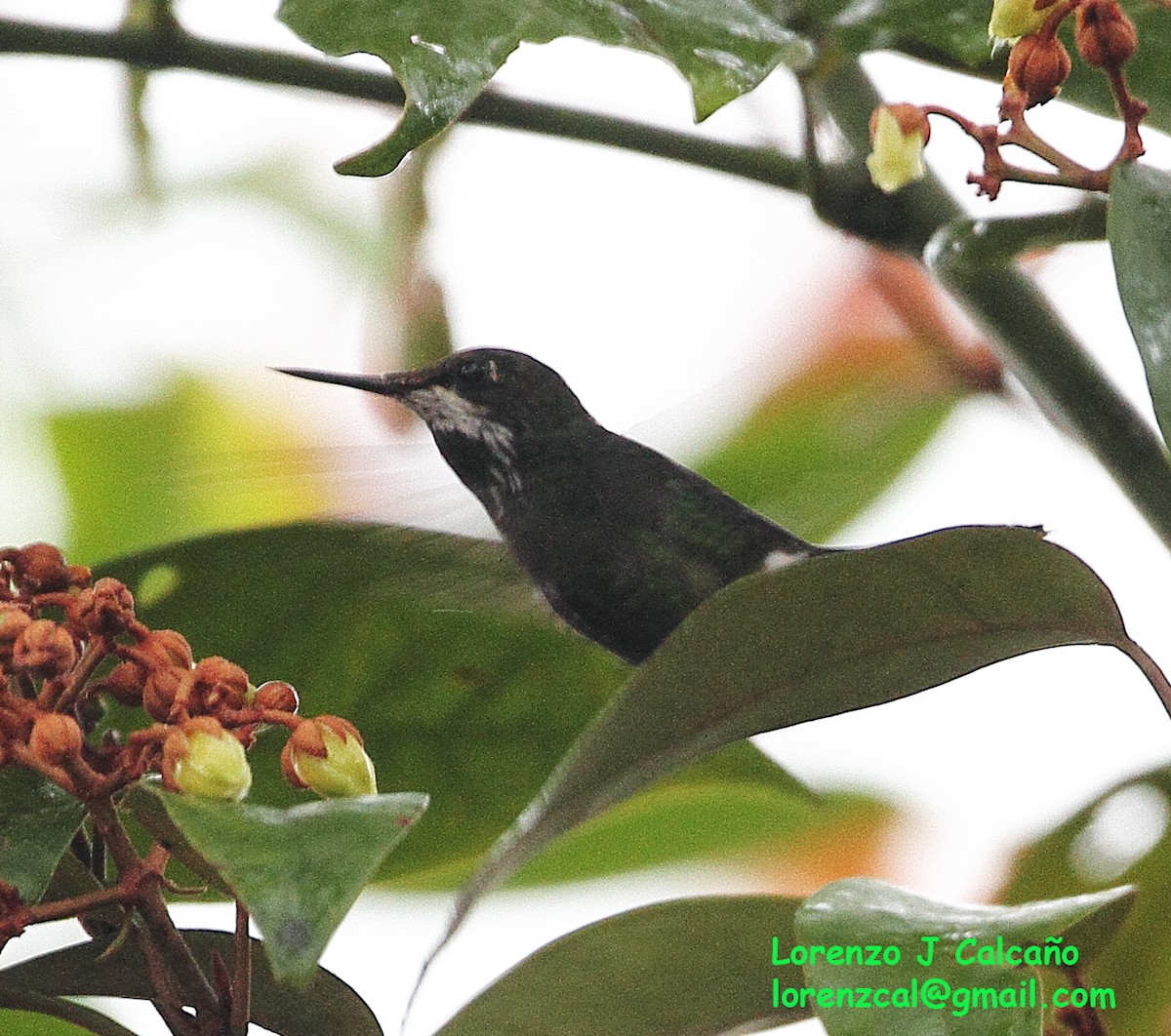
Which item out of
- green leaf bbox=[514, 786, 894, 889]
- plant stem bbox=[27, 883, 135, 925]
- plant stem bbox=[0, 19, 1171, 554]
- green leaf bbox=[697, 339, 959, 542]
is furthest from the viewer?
green leaf bbox=[514, 786, 894, 889]

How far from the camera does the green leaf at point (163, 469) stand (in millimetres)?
1259

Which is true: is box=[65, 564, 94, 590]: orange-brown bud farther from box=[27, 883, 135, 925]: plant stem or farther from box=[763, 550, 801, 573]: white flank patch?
box=[763, 550, 801, 573]: white flank patch

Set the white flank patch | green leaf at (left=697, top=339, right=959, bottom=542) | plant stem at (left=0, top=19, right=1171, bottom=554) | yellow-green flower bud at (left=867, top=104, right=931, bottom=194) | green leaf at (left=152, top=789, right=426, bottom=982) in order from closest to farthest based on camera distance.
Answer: green leaf at (left=152, top=789, right=426, bottom=982)
yellow-green flower bud at (left=867, top=104, right=931, bottom=194)
plant stem at (left=0, top=19, right=1171, bottom=554)
the white flank patch
green leaf at (left=697, top=339, right=959, bottom=542)

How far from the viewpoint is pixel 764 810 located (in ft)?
4.47

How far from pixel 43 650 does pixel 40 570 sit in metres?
0.07

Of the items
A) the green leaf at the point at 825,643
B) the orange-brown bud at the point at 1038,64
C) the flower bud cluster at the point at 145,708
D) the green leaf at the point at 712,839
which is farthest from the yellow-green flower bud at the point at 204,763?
the green leaf at the point at 712,839

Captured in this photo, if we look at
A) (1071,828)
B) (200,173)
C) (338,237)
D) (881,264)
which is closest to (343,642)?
(1071,828)

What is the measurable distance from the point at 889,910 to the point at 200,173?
4.85 ft

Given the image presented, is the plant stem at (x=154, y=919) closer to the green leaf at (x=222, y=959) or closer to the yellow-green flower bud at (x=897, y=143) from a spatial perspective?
the green leaf at (x=222, y=959)

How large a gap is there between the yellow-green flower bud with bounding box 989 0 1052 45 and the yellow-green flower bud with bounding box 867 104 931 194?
4 cm

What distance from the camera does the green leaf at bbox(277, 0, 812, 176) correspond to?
534 mm

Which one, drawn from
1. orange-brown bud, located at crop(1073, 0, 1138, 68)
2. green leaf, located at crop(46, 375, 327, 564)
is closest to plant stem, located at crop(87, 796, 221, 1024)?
orange-brown bud, located at crop(1073, 0, 1138, 68)

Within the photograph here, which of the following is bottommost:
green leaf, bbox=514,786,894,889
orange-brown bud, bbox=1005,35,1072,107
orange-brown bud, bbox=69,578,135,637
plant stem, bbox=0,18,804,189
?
green leaf, bbox=514,786,894,889

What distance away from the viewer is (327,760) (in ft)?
1.71
